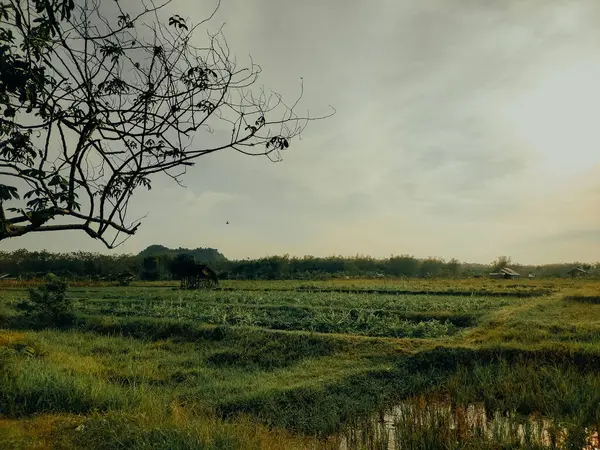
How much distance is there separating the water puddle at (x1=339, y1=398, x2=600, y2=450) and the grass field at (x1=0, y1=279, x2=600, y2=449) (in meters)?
0.03

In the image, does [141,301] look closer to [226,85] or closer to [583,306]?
[583,306]

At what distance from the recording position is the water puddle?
19.5 ft

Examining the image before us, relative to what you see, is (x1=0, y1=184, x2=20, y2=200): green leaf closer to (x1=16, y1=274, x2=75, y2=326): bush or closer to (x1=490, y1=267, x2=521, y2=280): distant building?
(x1=16, y1=274, x2=75, y2=326): bush

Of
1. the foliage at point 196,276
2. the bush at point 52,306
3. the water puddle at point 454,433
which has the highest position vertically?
the foliage at point 196,276

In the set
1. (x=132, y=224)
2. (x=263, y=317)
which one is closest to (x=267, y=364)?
(x=263, y=317)

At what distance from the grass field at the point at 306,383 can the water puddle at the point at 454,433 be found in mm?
25

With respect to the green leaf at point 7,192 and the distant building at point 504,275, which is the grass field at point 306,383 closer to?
the green leaf at point 7,192

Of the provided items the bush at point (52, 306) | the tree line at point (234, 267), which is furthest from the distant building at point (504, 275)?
the bush at point (52, 306)

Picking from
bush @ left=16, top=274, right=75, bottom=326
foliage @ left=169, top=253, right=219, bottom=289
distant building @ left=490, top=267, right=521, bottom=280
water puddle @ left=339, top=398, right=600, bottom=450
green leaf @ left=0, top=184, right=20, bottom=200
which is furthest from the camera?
distant building @ left=490, top=267, right=521, bottom=280

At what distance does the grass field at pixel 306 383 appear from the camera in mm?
5957

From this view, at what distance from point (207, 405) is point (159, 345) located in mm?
5690

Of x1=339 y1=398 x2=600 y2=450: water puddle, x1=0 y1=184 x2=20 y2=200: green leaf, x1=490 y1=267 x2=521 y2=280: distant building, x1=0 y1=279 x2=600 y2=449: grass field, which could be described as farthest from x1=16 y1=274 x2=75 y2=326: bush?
x1=490 y1=267 x2=521 y2=280: distant building

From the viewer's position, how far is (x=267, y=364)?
11.0 metres

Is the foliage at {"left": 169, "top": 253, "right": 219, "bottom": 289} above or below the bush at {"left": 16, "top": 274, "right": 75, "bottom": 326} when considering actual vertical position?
above
